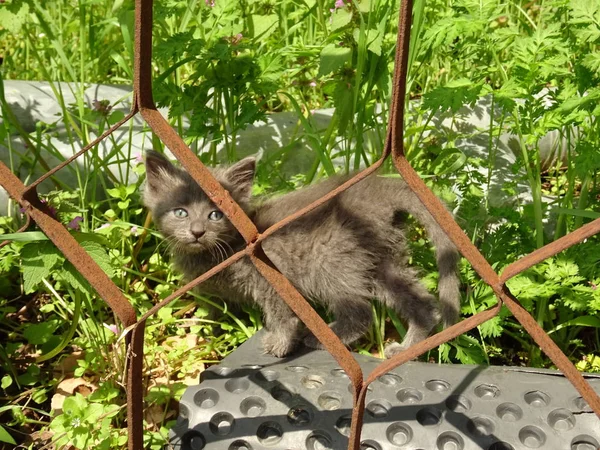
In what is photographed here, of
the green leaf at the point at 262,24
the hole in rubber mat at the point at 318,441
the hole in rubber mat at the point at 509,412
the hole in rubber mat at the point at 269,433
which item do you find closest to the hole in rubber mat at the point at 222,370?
the hole in rubber mat at the point at 269,433

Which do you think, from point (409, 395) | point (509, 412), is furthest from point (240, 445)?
point (509, 412)

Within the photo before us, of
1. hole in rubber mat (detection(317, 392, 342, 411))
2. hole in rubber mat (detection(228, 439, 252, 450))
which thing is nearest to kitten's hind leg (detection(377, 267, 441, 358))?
hole in rubber mat (detection(317, 392, 342, 411))

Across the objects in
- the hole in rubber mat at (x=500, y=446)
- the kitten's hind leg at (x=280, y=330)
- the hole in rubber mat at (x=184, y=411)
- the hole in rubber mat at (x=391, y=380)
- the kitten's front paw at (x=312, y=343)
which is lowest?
the kitten's front paw at (x=312, y=343)

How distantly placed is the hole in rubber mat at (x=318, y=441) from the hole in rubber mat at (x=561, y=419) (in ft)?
1.78

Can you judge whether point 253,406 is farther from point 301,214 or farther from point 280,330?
point 301,214

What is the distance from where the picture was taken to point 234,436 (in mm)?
1784

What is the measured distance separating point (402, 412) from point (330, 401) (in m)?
0.20

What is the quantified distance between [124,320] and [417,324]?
1331 mm

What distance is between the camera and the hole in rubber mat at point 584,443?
167 centimetres

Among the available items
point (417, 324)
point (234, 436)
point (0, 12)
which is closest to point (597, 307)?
point (417, 324)

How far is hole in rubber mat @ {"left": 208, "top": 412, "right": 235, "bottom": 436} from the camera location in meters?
1.81

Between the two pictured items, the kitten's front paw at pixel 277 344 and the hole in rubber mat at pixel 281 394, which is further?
the kitten's front paw at pixel 277 344

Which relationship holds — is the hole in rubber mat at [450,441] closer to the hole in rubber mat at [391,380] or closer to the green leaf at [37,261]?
the hole in rubber mat at [391,380]

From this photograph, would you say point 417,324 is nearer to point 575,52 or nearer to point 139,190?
point 575,52
